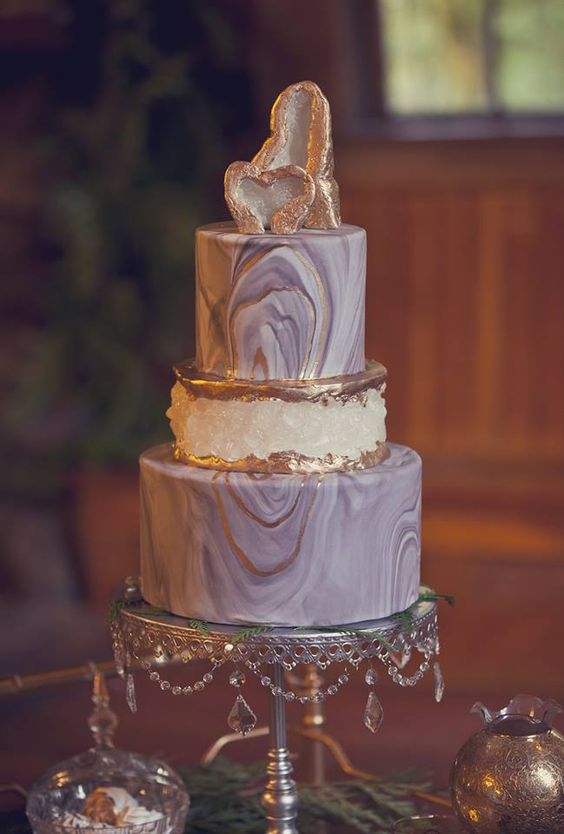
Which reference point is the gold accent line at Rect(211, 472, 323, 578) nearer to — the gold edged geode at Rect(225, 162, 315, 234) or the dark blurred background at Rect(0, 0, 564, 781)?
the gold edged geode at Rect(225, 162, 315, 234)

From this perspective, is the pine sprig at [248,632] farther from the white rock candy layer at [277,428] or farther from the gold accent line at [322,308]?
the gold accent line at [322,308]

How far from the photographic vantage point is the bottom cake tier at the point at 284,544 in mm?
1710

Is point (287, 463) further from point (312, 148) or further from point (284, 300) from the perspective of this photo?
point (312, 148)

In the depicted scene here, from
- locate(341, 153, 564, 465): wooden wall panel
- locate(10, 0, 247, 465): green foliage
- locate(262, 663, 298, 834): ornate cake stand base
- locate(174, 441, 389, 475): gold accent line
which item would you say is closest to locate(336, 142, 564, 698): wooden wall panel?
locate(341, 153, 564, 465): wooden wall panel

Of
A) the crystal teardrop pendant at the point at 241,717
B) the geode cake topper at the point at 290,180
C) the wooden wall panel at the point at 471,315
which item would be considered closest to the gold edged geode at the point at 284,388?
the geode cake topper at the point at 290,180

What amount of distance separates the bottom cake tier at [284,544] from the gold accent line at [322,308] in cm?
14

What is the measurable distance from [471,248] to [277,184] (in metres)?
2.09

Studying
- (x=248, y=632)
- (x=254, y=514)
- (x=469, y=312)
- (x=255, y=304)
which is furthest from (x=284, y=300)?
(x=469, y=312)

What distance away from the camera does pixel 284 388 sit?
1726 millimetres

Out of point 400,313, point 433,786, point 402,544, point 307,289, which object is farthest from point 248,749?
point 400,313

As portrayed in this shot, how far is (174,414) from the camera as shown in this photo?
1.85 meters

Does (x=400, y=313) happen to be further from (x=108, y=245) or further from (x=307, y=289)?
(x=307, y=289)

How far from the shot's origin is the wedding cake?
5.64 feet

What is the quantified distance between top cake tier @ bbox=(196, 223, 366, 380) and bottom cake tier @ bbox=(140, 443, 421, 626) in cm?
13
